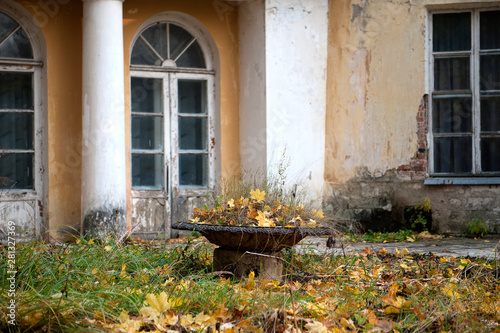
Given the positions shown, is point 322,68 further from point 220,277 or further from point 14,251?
point 14,251

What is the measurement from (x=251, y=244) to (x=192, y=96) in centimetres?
422

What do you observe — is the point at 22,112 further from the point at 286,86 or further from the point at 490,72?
the point at 490,72

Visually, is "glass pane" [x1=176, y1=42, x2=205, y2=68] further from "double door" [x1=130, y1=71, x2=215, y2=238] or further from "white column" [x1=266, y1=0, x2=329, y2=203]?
"white column" [x1=266, y1=0, x2=329, y2=203]

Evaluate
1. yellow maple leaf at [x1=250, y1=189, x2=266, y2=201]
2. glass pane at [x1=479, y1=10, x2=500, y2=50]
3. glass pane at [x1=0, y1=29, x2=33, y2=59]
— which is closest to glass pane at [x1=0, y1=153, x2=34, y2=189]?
glass pane at [x1=0, y1=29, x2=33, y2=59]

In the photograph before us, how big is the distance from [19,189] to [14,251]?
385 centimetres

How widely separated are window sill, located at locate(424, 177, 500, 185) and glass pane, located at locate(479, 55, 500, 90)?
3.99 feet

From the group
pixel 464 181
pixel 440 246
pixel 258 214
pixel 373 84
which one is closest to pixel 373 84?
pixel 373 84

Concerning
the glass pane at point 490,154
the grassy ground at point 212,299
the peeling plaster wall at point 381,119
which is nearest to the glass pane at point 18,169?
the grassy ground at point 212,299

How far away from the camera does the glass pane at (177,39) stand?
25.6 ft

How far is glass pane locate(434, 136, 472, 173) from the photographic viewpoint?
300 inches

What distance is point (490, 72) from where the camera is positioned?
24.9ft

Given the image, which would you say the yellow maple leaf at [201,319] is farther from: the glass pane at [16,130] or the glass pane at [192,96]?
the glass pane at [192,96]

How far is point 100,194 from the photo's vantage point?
21.8 feet

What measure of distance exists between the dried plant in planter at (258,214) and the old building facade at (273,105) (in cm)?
301
